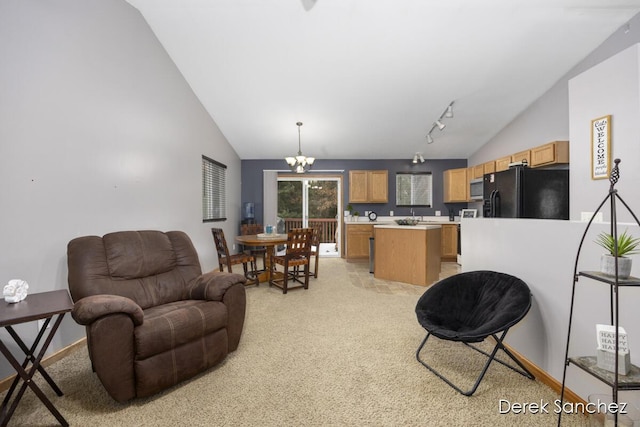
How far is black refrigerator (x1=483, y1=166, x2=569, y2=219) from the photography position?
3.44 m

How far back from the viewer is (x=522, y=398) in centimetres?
181

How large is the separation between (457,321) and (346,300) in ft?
5.56

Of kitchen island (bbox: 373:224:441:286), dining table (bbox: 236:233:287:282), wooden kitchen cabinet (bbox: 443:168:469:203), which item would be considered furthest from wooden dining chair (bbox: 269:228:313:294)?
wooden kitchen cabinet (bbox: 443:168:469:203)

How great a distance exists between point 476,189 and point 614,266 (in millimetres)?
4895

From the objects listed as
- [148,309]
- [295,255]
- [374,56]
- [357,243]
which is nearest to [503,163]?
[374,56]

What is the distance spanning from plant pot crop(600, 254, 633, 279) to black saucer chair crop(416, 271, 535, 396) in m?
0.62

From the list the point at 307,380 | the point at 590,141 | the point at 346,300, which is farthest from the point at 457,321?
the point at 590,141

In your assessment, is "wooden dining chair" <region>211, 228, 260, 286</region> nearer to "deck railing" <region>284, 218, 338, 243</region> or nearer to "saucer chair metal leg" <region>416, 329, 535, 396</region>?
"saucer chair metal leg" <region>416, 329, 535, 396</region>

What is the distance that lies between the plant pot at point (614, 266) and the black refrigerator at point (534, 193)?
92.2 inches

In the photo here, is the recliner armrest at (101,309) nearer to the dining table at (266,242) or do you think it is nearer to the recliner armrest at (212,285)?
the recliner armrest at (212,285)

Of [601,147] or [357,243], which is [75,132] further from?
[357,243]

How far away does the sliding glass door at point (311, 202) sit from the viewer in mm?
7289

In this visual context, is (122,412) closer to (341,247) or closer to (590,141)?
(590,141)

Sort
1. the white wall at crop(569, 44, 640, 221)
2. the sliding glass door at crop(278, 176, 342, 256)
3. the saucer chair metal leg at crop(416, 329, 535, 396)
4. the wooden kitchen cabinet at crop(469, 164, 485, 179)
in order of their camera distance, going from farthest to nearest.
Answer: the sliding glass door at crop(278, 176, 342, 256) < the wooden kitchen cabinet at crop(469, 164, 485, 179) < the white wall at crop(569, 44, 640, 221) < the saucer chair metal leg at crop(416, 329, 535, 396)
